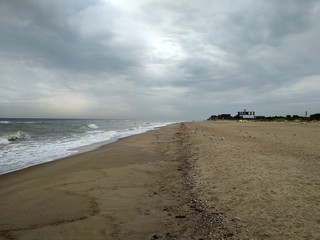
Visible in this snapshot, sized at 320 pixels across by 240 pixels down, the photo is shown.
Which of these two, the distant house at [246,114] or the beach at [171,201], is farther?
the distant house at [246,114]

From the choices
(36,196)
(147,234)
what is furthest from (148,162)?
(147,234)

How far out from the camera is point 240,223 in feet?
16.1

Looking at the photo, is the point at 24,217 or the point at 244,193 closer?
the point at 24,217

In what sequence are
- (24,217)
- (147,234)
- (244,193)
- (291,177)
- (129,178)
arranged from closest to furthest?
1. (147,234)
2. (24,217)
3. (244,193)
4. (291,177)
5. (129,178)

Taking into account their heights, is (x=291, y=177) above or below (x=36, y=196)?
above

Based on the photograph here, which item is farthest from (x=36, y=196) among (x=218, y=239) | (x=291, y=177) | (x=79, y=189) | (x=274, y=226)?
(x=291, y=177)

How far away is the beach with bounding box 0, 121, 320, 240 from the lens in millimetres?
4852

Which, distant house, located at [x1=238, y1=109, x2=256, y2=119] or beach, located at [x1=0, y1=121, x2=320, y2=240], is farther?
distant house, located at [x1=238, y1=109, x2=256, y2=119]

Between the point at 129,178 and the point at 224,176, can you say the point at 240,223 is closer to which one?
the point at 224,176

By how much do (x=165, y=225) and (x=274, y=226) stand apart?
1980 millimetres

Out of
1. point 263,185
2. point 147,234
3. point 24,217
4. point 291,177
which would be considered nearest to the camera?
point 147,234

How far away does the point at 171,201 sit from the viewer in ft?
21.8

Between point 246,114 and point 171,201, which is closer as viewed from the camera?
point 171,201

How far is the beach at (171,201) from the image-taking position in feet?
15.9
